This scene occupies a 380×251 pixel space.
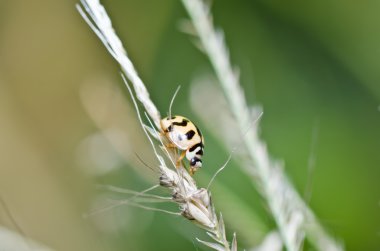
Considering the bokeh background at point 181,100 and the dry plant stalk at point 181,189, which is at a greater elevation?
the dry plant stalk at point 181,189

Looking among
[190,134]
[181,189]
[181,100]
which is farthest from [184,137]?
[181,100]

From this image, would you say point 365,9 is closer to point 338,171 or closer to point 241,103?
point 338,171

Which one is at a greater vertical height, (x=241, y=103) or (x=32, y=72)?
(x=241, y=103)

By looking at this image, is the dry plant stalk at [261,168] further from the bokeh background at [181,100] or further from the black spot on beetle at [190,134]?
the bokeh background at [181,100]

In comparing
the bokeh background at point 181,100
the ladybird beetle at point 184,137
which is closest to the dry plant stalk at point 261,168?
the ladybird beetle at point 184,137

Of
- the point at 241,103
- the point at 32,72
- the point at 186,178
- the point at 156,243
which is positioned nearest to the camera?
A: the point at 186,178

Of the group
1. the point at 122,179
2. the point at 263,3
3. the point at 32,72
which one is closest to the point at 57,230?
the point at 122,179
